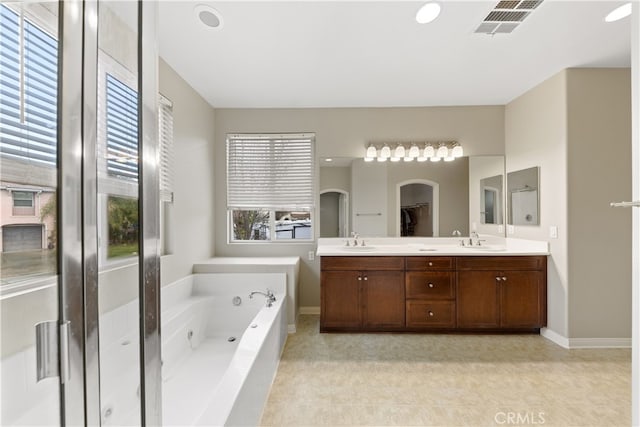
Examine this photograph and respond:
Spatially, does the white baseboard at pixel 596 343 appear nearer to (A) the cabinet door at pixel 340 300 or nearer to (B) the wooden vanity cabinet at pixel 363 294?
(B) the wooden vanity cabinet at pixel 363 294

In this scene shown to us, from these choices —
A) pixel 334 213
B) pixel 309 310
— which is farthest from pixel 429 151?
pixel 309 310

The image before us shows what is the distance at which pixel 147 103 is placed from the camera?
62cm

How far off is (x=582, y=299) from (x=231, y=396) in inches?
124

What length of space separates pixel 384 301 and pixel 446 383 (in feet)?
3.28

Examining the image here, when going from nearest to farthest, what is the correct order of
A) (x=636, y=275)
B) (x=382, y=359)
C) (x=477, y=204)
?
1. (x=636, y=275)
2. (x=382, y=359)
3. (x=477, y=204)

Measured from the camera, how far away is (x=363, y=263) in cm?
313

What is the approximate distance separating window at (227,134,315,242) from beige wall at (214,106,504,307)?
108 millimetres

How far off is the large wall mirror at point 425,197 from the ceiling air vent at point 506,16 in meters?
1.65

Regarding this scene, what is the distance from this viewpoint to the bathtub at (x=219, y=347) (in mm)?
1474

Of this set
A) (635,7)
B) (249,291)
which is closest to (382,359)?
(249,291)

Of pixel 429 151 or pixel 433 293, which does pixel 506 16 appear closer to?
pixel 429 151

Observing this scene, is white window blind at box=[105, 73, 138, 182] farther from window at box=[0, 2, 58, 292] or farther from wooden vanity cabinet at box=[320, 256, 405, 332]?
wooden vanity cabinet at box=[320, 256, 405, 332]

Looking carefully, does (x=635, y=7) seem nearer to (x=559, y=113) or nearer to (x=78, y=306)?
(x=78, y=306)

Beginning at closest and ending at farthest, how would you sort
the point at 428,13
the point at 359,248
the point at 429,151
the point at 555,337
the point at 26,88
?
the point at 26,88, the point at 428,13, the point at 555,337, the point at 359,248, the point at 429,151
